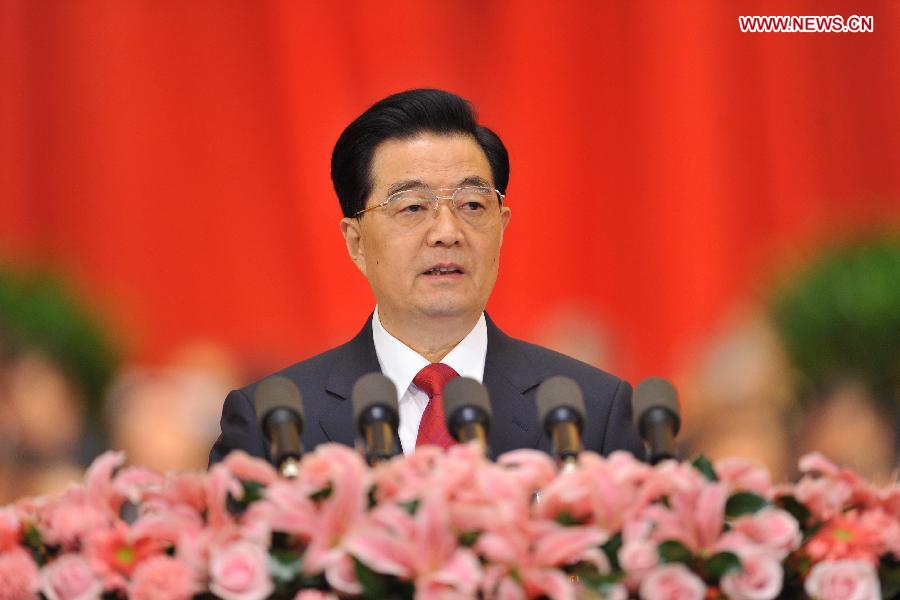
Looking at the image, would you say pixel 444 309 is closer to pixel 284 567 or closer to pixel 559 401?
pixel 559 401

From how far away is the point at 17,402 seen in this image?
2654 millimetres

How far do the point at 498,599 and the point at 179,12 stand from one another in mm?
1937

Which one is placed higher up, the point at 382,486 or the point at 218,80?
the point at 218,80

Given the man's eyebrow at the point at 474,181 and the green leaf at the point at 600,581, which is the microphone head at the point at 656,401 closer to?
the green leaf at the point at 600,581

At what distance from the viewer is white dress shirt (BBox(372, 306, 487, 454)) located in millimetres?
A: 2109

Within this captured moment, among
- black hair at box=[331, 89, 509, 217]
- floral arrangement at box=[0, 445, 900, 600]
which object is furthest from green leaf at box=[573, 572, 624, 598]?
black hair at box=[331, 89, 509, 217]

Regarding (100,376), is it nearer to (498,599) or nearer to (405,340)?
(405,340)

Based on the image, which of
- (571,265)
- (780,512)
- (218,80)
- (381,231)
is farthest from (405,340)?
Result: (780,512)

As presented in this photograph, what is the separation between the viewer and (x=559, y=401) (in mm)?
1381

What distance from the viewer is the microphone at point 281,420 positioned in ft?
4.43

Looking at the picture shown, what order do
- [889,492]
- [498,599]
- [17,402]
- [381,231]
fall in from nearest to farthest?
[498,599], [889,492], [381,231], [17,402]

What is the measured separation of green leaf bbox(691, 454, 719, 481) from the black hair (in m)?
1.04

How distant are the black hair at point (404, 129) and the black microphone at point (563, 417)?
3.02 ft

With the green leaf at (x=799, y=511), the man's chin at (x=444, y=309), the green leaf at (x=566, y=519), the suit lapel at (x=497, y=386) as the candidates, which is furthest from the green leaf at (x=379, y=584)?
the man's chin at (x=444, y=309)
